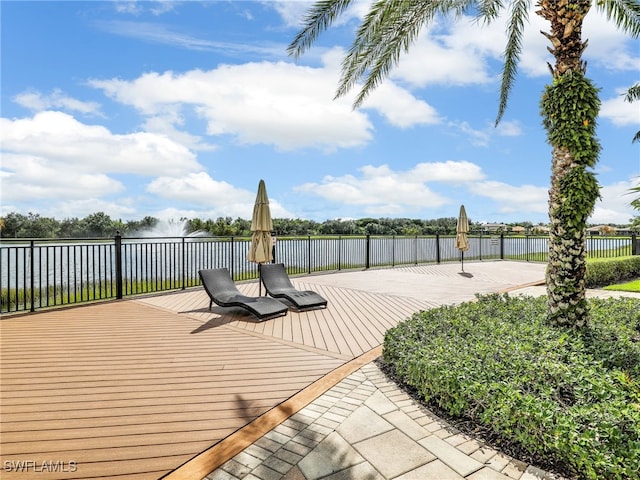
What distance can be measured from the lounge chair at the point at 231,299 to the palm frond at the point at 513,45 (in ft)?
21.1

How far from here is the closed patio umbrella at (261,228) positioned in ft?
24.9

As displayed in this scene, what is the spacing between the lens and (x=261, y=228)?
7547mm

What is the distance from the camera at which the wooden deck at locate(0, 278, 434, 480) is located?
95.3 inches

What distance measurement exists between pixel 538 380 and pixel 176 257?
27.6ft

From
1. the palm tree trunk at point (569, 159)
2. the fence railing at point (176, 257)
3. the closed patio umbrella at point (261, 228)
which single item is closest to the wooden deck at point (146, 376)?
the fence railing at point (176, 257)

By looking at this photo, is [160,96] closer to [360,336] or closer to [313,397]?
[360,336]

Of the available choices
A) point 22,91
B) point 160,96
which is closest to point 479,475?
point 160,96

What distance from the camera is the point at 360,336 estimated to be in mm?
5168

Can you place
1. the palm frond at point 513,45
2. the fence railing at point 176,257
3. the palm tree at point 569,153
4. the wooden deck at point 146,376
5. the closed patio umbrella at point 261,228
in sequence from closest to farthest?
the wooden deck at point 146,376 < the palm tree at point 569,153 < the palm frond at point 513,45 < the fence railing at point 176,257 < the closed patio umbrella at point 261,228

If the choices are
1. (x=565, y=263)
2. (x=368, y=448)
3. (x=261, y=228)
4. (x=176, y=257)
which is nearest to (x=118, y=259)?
(x=176, y=257)

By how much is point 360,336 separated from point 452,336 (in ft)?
4.95

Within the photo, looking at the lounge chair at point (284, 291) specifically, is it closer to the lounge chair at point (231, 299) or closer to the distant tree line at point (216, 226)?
the lounge chair at point (231, 299)

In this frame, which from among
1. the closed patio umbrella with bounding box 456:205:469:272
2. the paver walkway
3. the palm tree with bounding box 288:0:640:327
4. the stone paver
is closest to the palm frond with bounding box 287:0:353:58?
the palm tree with bounding box 288:0:640:327

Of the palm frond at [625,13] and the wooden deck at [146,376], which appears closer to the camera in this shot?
the wooden deck at [146,376]
